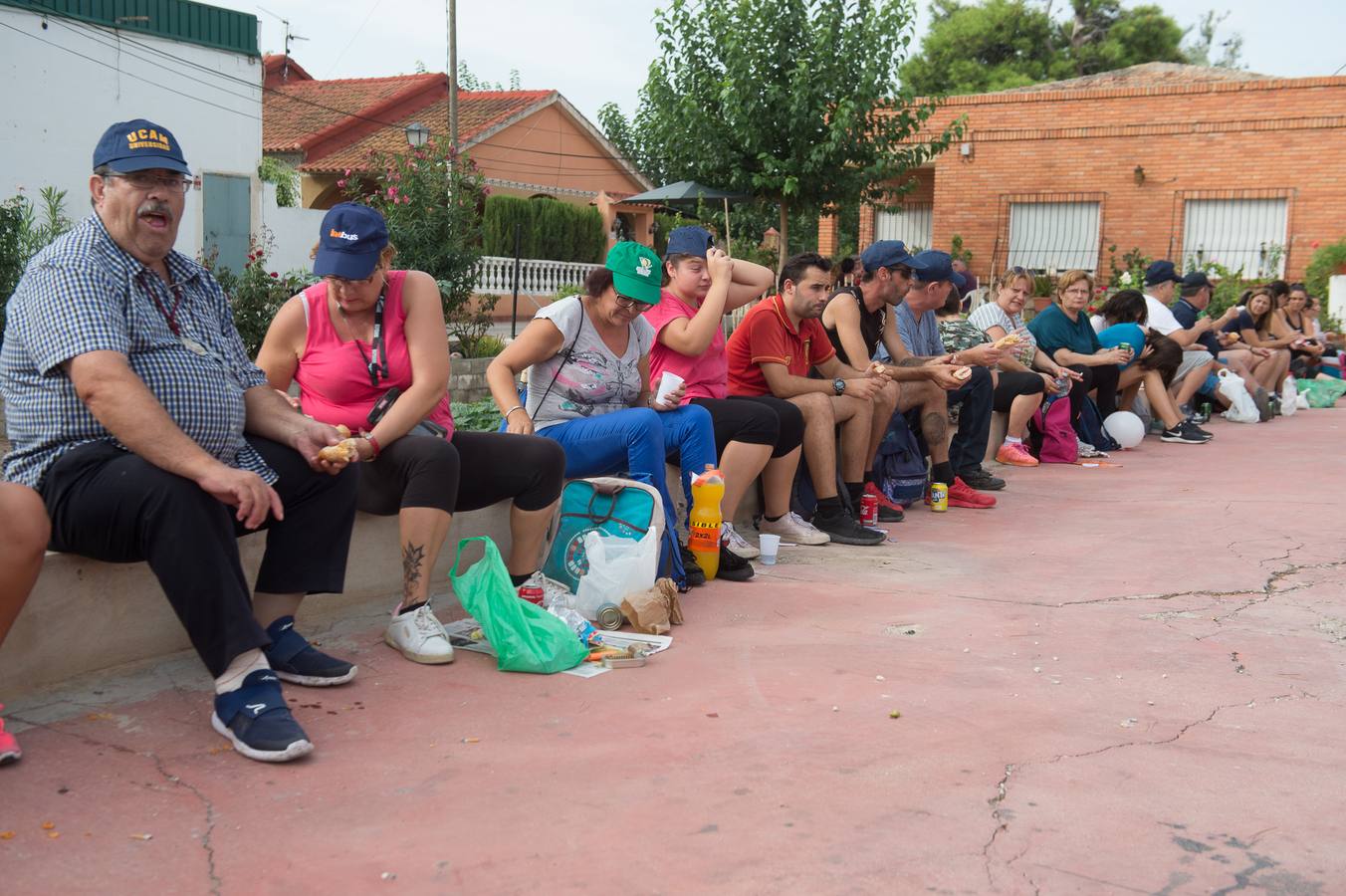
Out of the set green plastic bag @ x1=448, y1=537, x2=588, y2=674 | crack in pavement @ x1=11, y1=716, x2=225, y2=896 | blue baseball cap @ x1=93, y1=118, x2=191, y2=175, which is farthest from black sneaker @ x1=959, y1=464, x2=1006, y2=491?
crack in pavement @ x1=11, y1=716, x2=225, y2=896

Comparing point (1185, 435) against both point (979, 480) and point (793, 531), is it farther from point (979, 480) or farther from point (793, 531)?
point (793, 531)

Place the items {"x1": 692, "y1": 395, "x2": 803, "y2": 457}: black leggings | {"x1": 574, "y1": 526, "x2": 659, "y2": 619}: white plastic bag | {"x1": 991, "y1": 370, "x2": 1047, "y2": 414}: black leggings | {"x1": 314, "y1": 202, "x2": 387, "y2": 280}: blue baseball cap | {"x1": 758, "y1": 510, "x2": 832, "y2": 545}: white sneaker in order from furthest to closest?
1. {"x1": 991, "y1": 370, "x2": 1047, "y2": 414}: black leggings
2. {"x1": 758, "y1": 510, "x2": 832, "y2": 545}: white sneaker
3. {"x1": 692, "y1": 395, "x2": 803, "y2": 457}: black leggings
4. {"x1": 574, "y1": 526, "x2": 659, "y2": 619}: white plastic bag
5. {"x1": 314, "y1": 202, "x2": 387, "y2": 280}: blue baseball cap

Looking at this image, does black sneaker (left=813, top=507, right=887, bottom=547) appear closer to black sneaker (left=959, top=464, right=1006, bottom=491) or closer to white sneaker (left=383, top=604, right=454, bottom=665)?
black sneaker (left=959, top=464, right=1006, bottom=491)

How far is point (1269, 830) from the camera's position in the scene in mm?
2842

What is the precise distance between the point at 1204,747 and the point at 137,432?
9.78ft

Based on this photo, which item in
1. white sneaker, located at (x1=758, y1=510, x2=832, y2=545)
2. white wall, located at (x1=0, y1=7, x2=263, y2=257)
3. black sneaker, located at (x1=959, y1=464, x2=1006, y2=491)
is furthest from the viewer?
Result: white wall, located at (x1=0, y1=7, x2=263, y2=257)

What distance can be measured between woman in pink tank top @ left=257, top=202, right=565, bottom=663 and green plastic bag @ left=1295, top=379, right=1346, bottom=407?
12450 mm

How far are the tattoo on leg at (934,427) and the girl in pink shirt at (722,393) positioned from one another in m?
1.51

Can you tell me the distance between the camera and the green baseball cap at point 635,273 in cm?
499

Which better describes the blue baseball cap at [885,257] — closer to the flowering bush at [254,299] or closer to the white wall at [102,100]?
the flowering bush at [254,299]

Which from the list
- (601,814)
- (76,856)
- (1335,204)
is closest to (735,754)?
(601,814)

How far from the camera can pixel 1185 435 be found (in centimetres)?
1062

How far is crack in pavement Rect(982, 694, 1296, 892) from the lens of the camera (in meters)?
2.68

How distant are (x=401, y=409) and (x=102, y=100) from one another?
1495 cm
